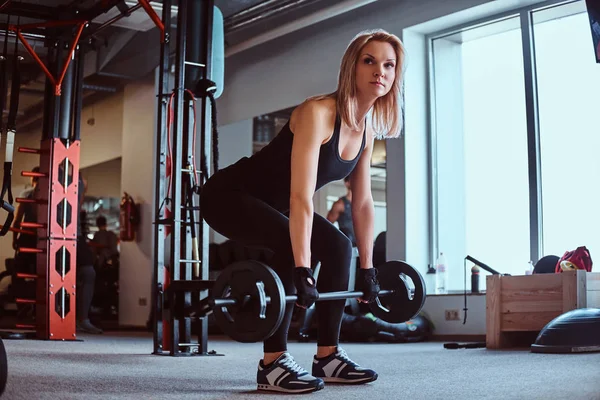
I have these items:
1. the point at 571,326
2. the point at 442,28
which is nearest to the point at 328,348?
the point at 571,326

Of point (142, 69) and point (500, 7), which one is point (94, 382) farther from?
point (142, 69)

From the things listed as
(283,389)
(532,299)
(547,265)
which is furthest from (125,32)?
(283,389)

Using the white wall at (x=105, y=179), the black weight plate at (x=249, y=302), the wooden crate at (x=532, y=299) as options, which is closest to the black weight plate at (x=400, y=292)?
the black weight plate at (x=249, y=302)

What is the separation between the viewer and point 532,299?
465cm

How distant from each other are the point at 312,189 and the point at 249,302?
0.40 m

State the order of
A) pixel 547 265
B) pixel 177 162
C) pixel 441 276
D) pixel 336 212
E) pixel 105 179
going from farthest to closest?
1. pixel 105 179
2. pixel 336 212
3. pixel 441 276
4. pixel 547 265
5. pixel 177 162

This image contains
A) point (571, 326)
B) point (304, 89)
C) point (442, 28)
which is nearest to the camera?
point (571, 326)

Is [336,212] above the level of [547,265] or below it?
above

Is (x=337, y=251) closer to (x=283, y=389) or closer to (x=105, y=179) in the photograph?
(x=283, y=389)

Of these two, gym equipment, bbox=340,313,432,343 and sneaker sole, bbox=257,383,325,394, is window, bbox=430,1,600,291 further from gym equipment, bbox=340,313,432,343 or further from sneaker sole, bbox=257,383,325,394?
sneaker sole, bbox=257,383,325,394

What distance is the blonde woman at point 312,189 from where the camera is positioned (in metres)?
2.30

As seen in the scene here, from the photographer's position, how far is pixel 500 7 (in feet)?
19.9

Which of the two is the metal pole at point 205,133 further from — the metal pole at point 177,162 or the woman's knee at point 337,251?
the woman's knee at point 337,251

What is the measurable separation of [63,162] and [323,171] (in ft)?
13.1
